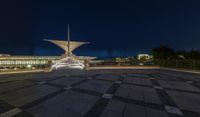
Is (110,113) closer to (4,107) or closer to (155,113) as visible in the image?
(155,113)

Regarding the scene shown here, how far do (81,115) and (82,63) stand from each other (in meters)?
8.73

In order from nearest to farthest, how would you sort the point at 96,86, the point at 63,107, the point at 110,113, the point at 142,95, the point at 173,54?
the point at 110,113 < the point at 63,107 < the point at 142,95 < the point at 96,86 < the point at 173,54

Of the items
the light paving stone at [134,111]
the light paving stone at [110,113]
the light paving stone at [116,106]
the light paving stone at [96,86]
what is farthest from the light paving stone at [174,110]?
the light paving stone at [96,86]

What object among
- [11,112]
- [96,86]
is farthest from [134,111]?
[11,112]

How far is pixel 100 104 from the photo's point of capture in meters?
2.97

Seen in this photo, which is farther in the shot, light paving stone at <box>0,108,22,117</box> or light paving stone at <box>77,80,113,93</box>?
light paving stone at <box>77,80,113,93</box>

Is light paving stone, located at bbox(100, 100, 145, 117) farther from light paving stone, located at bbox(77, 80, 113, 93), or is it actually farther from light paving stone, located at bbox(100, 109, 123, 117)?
light paving stone, located at bbox(77, 80, 113, 93)

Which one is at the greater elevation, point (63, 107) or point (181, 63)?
point (181, 63)

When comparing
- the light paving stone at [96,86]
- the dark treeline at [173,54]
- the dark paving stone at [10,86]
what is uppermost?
the dark treeline at [173,54]

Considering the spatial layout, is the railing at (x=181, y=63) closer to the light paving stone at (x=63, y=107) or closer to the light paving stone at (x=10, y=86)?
the light paving stone at (x=63, y=107)

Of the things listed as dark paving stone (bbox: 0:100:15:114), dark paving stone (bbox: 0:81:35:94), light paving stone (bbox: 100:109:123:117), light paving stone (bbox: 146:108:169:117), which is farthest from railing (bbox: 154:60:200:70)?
dark paving stone (bbox: 0:100:15:114)

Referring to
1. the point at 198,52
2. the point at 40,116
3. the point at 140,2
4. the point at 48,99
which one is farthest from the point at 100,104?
the point at 140,2

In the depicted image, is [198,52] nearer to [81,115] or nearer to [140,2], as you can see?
[140,2]

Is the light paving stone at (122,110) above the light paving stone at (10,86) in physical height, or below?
below
